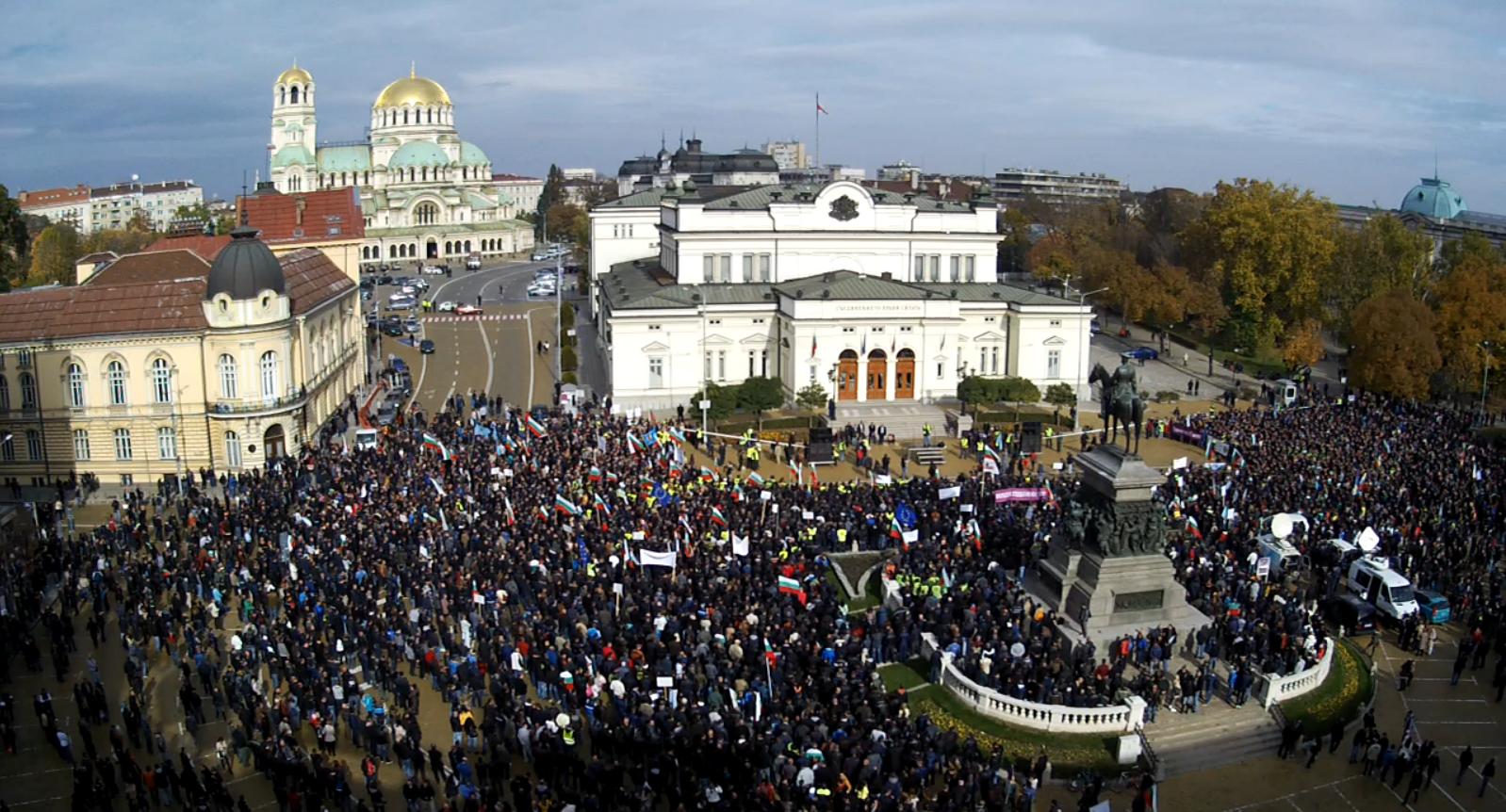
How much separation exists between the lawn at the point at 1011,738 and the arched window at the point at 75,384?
29388 millimetres

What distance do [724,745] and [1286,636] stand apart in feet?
36.8

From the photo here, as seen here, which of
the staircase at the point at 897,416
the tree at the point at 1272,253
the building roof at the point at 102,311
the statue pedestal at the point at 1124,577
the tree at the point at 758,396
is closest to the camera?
the statue pedestal at the point at 1124,577

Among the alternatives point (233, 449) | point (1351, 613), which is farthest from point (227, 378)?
point (1351, 613)

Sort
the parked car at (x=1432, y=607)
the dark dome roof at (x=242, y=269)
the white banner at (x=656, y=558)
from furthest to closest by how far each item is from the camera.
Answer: the dark dome roof at (x=242, y=269), the parked car at (x=1432, y=607), the white banner at (x=656, y=558)

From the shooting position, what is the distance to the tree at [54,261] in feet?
239

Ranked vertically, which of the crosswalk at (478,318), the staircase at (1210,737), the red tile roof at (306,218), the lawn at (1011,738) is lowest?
the staircase at (1210,737)

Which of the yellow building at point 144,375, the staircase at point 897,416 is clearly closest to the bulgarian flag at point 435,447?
the yellow building at point 144,375

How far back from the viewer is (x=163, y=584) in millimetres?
25828

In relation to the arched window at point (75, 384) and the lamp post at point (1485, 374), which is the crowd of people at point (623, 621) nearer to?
the arched window at point (75, 384)

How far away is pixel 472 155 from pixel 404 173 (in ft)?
49.0

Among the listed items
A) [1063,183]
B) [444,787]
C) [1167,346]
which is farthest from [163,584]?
[1063,183]

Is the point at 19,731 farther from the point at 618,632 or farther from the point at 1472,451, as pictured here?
the point at 1472,451

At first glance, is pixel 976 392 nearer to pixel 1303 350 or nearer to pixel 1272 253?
pixel 1303 350

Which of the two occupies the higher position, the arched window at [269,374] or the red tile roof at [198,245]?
the red tile roof at [198,245]
